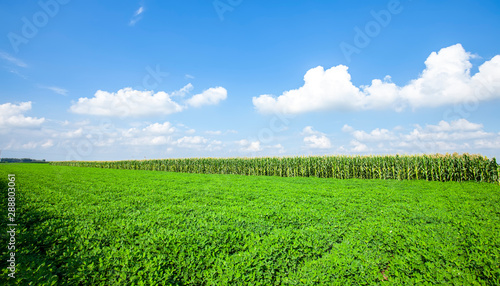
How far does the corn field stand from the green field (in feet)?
44.6

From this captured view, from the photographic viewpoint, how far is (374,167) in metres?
24.2

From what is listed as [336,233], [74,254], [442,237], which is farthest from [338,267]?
[74,254]

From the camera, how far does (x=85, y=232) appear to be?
6406mm

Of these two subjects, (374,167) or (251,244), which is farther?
(374,167)

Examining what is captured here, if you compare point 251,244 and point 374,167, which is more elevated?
point 374,167

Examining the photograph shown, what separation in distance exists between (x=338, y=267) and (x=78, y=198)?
11.3 metres

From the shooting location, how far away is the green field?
479 cm

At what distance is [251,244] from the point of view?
602 cm

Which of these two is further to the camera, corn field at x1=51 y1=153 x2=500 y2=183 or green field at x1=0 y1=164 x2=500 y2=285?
corn field at x1=51 y1=153 x2=500 y2=183

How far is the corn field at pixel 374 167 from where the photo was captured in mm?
20141

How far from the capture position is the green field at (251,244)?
15.7 feet

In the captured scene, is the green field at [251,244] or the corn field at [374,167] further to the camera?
the corn field at [374,167]

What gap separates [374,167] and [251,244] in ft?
72.8

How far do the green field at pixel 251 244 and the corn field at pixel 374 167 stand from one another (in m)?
13.6
